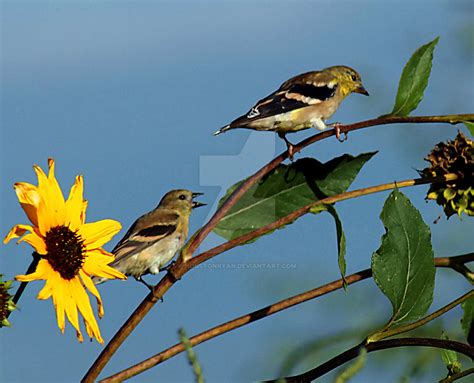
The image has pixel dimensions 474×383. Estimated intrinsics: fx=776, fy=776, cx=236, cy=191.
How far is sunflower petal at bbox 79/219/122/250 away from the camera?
28.6 inches

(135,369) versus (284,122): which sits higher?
(284,122)

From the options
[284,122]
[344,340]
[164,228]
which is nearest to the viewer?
[284,122]

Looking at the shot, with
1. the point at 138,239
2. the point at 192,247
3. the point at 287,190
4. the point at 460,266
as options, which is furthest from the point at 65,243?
the point at 138,239

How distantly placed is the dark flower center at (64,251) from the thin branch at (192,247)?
7cm

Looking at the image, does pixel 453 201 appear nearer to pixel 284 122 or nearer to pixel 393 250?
pixel 393 250

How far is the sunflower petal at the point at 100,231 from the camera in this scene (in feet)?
2.38

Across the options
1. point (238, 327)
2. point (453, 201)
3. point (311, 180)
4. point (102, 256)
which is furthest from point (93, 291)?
point (453, 201)

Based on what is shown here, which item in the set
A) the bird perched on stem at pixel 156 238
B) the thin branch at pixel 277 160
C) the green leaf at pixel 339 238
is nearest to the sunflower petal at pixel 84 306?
the thin branch at pixel 277 160

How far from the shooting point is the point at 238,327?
2.13 feet

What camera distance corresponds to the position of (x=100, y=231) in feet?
2.40

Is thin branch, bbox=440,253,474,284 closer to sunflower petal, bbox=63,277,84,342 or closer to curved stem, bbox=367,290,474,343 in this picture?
curved stem, bbox=367,290,474,343

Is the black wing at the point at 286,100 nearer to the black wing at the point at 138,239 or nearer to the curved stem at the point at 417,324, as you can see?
the black wing at the point at 138,239

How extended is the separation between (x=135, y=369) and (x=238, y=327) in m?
0.09

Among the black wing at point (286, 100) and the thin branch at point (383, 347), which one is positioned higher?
the black wing at point (286, 100)
